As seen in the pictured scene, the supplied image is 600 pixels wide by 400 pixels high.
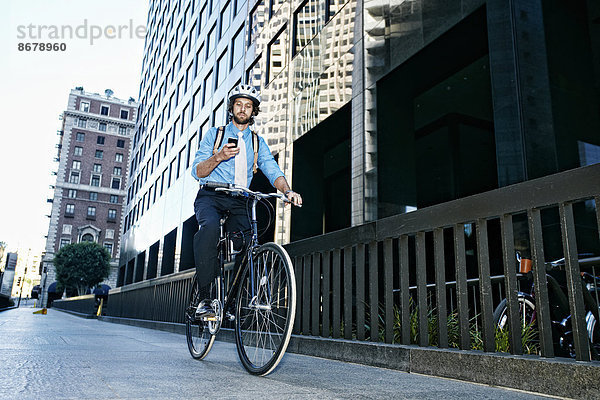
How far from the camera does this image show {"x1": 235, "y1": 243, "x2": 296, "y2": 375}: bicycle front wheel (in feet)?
10.3

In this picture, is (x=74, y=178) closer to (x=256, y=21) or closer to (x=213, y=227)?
(x=256, y=21)

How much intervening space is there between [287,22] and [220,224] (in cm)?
1300

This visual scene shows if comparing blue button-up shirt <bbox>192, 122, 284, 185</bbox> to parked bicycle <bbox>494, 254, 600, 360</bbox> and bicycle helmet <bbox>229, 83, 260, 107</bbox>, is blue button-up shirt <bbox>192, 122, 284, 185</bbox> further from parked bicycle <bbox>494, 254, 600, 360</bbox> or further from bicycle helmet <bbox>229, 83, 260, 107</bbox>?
parked bicycle <bbox>494, 254, 600, 360</bbox>

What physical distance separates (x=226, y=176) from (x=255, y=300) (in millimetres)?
1236

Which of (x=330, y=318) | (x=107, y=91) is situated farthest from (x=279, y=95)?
(x=107, y=91)

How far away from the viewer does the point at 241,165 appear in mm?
4160

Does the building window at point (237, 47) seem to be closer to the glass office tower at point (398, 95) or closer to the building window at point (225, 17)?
the glass office tower at point (398, 95)

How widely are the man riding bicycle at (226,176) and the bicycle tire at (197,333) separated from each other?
0.23m

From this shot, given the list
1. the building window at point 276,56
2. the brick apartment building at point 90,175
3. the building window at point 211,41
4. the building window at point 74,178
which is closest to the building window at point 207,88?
the building window at point 211,41

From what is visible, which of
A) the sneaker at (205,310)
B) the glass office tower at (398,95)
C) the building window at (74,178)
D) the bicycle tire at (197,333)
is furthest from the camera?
the building window at (74,178)

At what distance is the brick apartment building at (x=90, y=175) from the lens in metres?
73.9

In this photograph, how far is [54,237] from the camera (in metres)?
72.5

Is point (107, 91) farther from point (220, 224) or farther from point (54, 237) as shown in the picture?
point (220, 224)

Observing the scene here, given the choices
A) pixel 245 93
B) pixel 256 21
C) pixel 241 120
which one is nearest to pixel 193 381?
pixel 241 120
